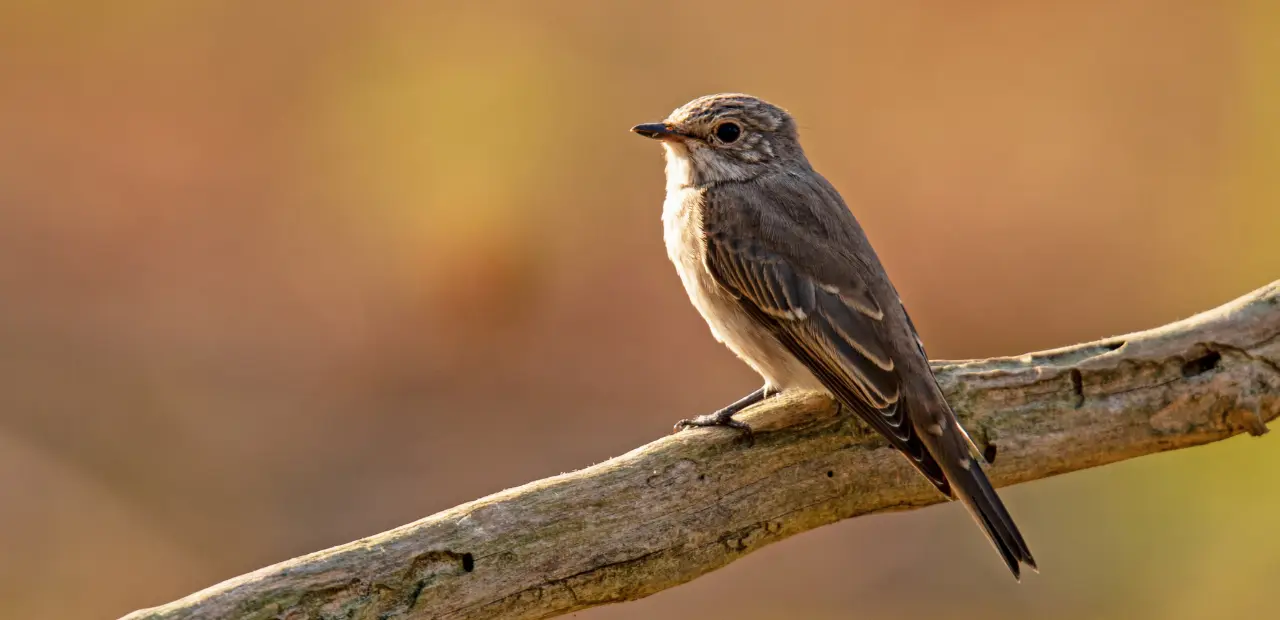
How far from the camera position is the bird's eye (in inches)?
230

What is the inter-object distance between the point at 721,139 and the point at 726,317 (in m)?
0.92

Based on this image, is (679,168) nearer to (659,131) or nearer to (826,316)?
(659,131)

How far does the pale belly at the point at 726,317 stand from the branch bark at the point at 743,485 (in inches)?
4.9

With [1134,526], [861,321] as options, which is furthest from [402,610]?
[1134,526]

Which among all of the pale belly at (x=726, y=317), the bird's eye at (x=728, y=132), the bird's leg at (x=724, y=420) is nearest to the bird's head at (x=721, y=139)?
the bird's eye at (x=728, y=132)

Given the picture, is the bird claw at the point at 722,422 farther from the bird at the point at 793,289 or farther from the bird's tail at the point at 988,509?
the bird's tail at the point at 988,509

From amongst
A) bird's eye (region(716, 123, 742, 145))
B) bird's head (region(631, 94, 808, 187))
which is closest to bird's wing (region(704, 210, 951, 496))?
bird's head (region(631, 94, 808, 187))

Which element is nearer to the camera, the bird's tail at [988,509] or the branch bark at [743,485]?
the branch bark at [743,485]

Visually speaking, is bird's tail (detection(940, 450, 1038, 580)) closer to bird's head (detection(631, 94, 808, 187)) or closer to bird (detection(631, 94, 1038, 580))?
bird (detection(631, 94, 1038, 580))

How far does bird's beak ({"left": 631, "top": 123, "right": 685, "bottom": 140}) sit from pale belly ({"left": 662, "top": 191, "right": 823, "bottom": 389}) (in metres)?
0.29

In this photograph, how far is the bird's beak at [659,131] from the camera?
18.8 feet

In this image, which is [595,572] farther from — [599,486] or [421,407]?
[421,407]

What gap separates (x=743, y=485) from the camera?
475 cm

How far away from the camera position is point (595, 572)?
4.34 meters
